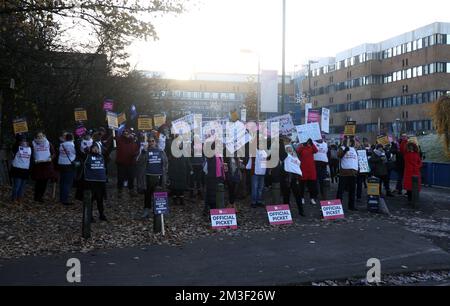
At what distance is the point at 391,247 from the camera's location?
9102 mm

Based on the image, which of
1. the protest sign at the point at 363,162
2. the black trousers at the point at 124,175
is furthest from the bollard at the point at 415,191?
the black trousers at the point at 124,175

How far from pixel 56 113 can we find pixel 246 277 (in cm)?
1448

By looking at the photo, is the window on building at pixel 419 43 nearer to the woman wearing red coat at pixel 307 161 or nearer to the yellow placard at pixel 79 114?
the woman wearing red coat at pixel 307 161

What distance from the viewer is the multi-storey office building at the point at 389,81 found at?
60188 mm

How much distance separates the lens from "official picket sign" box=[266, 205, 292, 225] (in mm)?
10969

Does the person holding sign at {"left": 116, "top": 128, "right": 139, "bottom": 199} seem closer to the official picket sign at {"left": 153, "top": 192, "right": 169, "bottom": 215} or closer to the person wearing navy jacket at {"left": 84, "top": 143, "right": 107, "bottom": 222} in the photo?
the person wearing navy jacket at {"left": 84, "top": 143, "right": 107, "bottom": 222}

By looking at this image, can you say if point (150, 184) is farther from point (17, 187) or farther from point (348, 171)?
point (348, 171)

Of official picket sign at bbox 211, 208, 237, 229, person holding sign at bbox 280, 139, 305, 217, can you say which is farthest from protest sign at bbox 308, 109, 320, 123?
official picket sign at bbox 211, 208, 237, 229

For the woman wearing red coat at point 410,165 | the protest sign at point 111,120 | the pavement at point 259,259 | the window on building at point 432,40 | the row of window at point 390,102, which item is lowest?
the pavement at point 259,259

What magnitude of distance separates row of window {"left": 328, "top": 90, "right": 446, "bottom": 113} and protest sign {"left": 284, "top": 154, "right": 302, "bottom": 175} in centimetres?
5021

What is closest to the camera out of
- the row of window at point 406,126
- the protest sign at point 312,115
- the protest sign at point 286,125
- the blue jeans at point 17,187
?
the blue jeans at point 17,187

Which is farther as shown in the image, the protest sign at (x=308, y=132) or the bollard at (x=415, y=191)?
Answer: the bollard at (x=415, y=191)

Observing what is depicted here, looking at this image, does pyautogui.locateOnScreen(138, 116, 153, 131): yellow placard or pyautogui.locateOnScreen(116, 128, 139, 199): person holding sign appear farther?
pyautogui.locateOnScreen(138, 116, 153, 131): yellow placard

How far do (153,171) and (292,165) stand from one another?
3546 millimetres
